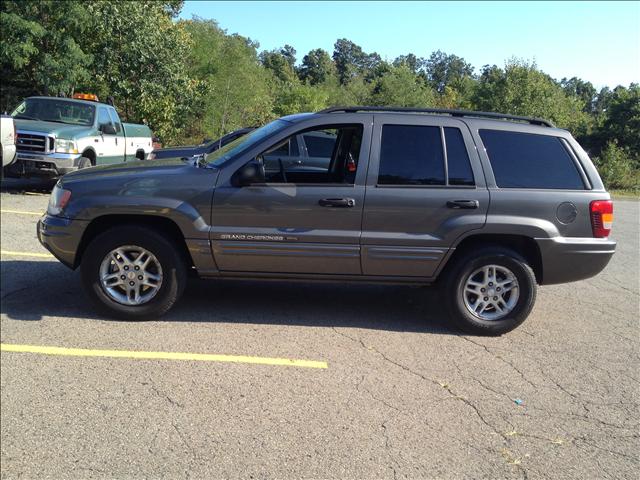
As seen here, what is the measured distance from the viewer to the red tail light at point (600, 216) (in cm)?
512

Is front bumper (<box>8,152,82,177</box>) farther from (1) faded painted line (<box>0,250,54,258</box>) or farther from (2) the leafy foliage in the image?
(2) the leafy foliage

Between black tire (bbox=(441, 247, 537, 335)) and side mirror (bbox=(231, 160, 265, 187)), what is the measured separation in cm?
189

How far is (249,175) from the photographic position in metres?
4.84

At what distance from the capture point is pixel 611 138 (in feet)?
93.4

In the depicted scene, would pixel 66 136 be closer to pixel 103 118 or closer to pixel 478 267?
pixel 103 118

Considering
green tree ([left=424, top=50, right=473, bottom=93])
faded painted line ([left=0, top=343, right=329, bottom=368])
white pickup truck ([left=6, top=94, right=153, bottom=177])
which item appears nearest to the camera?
faded painted line ([left=0, top=343, right=329, bottom=368])

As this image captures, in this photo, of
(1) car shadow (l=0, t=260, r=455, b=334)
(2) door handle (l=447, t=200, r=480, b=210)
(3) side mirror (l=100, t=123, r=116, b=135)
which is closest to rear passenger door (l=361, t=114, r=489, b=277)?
(2) door handle (l=447, t=200, r=480, b=210)

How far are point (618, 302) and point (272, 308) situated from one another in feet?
13.3

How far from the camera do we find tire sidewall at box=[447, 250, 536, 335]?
5.11 m

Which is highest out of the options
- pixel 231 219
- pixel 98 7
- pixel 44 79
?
pixel 98 7

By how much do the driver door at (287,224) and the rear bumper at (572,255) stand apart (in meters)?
1.70

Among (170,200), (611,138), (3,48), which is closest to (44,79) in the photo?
(3,48)

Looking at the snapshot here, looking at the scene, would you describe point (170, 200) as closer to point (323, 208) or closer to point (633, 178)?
point (323, 208)

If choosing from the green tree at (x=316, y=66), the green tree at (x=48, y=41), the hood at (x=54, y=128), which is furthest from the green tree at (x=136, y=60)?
the green tree at (x=316, y=66)
